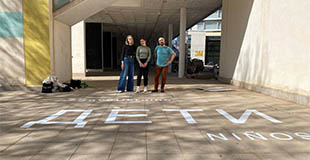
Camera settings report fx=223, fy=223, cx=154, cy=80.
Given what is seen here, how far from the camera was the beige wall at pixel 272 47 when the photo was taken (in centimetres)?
586

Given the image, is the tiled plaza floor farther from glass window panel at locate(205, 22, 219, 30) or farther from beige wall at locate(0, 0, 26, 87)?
glass window panel at locate(205, 22, 219, 30)

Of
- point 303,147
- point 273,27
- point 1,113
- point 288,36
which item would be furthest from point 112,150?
point 273,27

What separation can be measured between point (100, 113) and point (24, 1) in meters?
5.08

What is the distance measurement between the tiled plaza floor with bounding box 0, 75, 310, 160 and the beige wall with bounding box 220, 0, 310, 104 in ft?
3.01

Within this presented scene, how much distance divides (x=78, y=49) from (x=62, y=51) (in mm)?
5719

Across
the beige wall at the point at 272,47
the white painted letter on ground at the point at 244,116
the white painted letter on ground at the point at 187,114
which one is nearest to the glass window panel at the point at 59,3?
the white painted letter on ground at the point at 187,114

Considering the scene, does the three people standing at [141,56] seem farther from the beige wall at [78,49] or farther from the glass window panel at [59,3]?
the beige wall at [78,49]

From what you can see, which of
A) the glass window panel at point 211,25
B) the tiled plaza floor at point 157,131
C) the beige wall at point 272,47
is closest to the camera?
the tiled plaza floor at point 157,131

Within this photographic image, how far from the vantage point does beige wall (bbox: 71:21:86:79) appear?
14.2 meters

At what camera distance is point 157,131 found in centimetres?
368

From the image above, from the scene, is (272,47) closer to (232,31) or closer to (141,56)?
(232,31)

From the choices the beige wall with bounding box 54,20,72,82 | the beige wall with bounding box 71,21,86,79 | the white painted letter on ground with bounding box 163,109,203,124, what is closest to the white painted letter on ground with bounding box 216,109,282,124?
the white painted letter on ground with bounding box 163,109,203,124

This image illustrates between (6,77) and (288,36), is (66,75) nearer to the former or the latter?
(6,77)

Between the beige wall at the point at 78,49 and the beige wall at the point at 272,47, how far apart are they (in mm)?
9052
